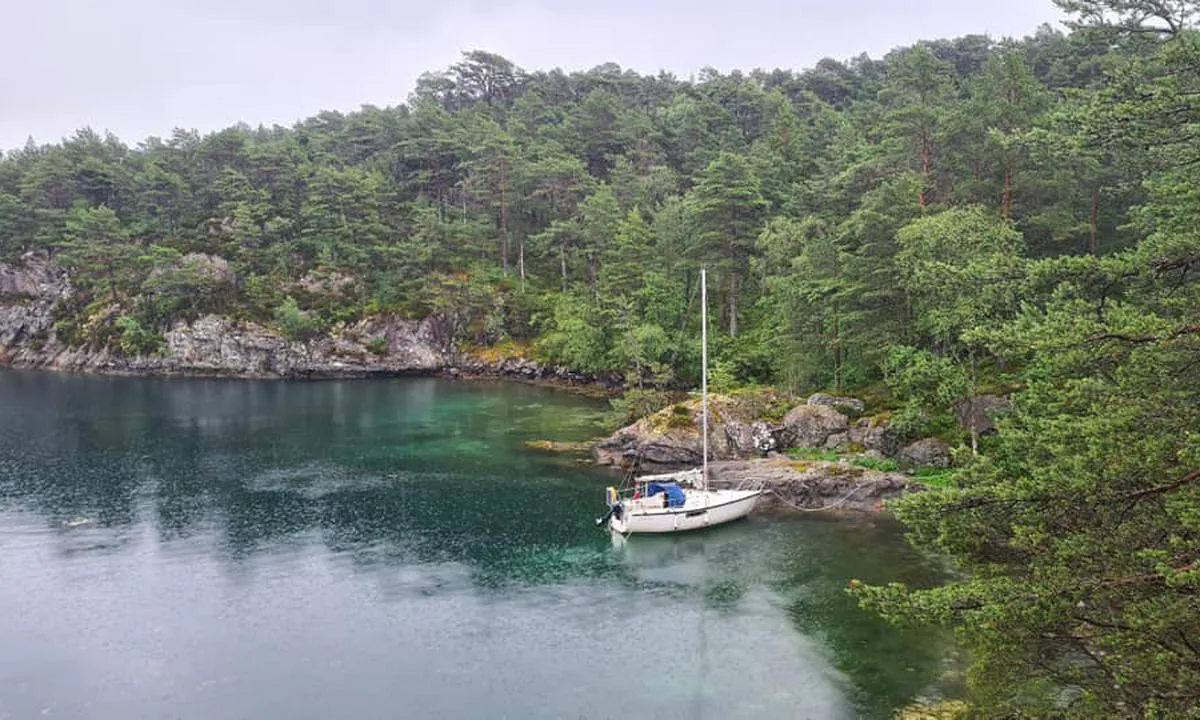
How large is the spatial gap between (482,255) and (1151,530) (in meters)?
84.8

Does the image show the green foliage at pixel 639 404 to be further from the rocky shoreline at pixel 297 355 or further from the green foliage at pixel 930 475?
the rocky shoreline at pixel 297 355

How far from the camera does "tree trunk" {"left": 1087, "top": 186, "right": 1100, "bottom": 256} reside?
43.4 metres

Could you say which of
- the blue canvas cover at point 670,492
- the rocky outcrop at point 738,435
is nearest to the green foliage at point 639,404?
the rocky outcrop at point 738,435

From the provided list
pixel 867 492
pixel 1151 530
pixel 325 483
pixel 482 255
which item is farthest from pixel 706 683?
pixel 482 255

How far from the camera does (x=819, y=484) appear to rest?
3959 cm

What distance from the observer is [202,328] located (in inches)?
3445

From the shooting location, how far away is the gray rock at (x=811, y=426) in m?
44.2

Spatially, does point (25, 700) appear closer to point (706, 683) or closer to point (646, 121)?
point (706, 683)

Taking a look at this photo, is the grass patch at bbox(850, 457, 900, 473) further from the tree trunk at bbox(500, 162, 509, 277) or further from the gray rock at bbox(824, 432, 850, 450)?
the tree trunk at bbox(500, 162, 509, 277)

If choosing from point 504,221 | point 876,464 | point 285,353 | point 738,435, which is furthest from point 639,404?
point 285,353

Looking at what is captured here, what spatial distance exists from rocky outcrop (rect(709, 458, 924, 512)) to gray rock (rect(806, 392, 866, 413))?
19.2 ft

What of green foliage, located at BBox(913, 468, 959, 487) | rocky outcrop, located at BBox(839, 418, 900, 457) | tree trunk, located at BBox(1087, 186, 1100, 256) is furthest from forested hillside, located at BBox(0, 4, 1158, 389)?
green foliage, located at BBox(913, 468, 959, 487)

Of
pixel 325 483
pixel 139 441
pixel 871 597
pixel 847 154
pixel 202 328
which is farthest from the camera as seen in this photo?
pixel 202 328

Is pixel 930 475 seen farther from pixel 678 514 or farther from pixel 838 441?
pixel 678 514
